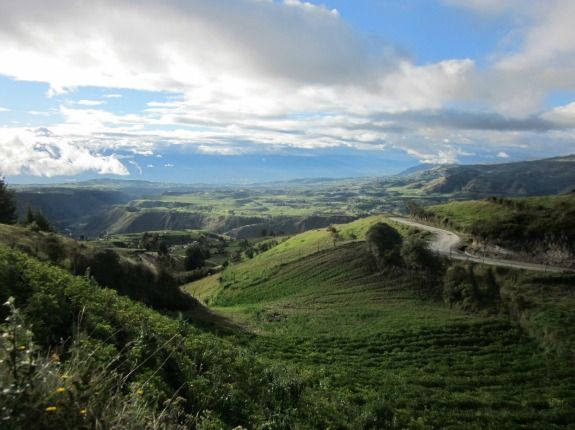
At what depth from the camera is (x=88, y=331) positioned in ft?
37.8

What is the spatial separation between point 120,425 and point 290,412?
792cm

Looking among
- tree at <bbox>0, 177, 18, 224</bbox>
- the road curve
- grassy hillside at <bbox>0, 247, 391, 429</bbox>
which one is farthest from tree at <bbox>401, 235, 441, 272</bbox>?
tree at <bbox>0, 177, 18, 224</bbox>

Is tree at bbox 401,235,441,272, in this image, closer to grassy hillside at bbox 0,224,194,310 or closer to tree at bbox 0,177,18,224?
grassy hillside at bbox 0,224,194,310

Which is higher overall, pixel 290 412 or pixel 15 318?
pixel 15 318

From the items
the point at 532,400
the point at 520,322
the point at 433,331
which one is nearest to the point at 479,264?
the point at 520,322

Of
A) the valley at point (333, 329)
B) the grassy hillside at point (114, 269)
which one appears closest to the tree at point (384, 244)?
the valley at point (333, 329)

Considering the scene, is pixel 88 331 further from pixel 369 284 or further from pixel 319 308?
pixel 369 284

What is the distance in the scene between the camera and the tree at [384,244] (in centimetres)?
4928

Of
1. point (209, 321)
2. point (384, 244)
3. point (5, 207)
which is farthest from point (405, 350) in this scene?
point (5, 207)

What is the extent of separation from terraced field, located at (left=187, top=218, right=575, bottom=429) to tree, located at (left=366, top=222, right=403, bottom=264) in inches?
59.1

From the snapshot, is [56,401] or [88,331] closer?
[56,401]

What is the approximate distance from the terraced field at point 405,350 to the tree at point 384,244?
4.93ft

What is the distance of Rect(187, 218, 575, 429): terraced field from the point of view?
18.0m

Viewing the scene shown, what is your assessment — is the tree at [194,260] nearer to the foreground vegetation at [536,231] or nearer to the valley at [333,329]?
the valley at [333,329]
